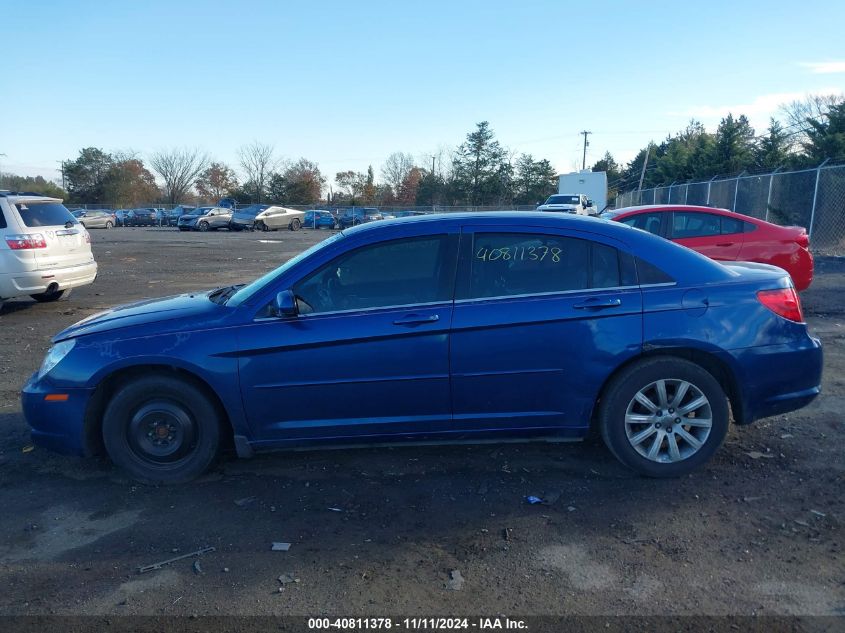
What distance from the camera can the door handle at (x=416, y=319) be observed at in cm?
422

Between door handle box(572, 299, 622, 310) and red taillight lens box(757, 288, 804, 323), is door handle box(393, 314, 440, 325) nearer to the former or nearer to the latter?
door handle box(572, 299, 622, 310)

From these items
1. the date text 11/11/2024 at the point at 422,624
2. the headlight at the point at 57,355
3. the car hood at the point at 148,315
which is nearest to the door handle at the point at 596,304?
the date text 11/11/2024 at the point at 422,624

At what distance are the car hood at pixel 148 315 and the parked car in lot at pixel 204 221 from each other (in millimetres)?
40824

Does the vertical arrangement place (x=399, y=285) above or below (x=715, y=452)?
above

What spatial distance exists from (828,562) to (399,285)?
2.80 meters

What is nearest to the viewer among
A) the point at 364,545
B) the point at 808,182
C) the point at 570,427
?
the point at 364,545

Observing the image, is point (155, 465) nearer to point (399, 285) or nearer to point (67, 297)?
point (399, 285)

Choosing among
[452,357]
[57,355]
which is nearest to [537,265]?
[452,357]

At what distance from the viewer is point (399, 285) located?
445 cm

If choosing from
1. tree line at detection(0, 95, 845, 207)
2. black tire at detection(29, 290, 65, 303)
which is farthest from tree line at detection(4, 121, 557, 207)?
black tire at detection(29, 290, 65, 303)

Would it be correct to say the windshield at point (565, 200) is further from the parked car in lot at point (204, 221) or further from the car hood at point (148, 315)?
the car hood at point (148, 315)

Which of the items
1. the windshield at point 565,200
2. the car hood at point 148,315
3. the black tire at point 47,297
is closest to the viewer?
the car hood at point 148,315

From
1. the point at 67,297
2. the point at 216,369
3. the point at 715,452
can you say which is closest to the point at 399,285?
the point at 216,369

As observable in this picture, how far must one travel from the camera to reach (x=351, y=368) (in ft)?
13.8
